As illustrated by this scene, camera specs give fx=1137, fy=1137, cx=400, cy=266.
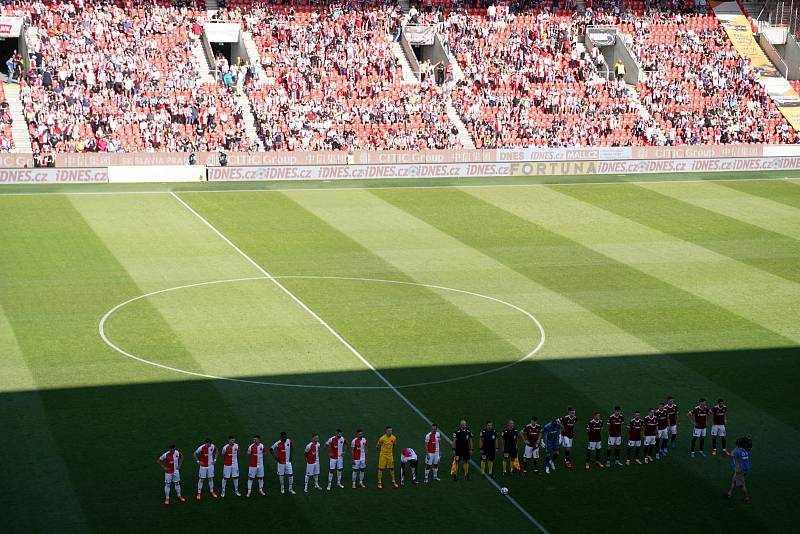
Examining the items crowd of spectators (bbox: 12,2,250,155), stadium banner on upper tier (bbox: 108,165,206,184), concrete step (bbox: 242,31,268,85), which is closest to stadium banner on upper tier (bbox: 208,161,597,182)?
stadium banner on upper tier (bbox: 108,165,206,184)

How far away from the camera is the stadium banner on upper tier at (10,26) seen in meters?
60.2

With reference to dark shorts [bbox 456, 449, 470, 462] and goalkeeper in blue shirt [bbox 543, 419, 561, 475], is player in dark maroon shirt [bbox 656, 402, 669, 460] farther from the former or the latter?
dark shorts [bbox 456, 449, 470, 462]

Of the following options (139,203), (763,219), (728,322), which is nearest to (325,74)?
(139,203)

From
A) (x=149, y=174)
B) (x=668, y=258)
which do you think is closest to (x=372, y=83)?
(x=149, y=174)

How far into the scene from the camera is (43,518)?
19.1 metres

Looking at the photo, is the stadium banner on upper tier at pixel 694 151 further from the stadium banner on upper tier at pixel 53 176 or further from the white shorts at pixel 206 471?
the white shorts at pixel 206 471

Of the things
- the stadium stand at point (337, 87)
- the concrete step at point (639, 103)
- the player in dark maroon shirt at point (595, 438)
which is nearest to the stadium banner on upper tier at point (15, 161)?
the stadium stand at point (337, 87)

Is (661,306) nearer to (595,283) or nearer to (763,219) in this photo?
(595,283)

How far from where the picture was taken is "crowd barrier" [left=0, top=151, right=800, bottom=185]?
51531 millimetres

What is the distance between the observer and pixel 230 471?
799 inches

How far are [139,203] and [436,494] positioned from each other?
29.8 meters

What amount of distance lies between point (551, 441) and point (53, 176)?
35280 mm

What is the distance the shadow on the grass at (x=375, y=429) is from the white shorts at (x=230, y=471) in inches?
24.0

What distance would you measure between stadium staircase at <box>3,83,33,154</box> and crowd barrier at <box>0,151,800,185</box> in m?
3.62
